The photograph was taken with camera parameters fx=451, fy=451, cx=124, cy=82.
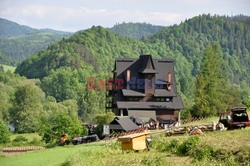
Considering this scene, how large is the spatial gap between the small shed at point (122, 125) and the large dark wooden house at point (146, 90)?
371 inches

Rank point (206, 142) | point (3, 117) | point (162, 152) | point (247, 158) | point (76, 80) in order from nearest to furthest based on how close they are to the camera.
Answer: point (247, 158)
point (206, 142)
point (162, 152)
point (3, 117)
point (76, 80)

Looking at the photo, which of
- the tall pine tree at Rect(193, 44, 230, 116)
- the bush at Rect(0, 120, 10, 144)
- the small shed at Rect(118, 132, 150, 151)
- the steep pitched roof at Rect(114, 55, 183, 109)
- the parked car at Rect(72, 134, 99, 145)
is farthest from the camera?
the bush at Rect(0, 120, 10, 144)

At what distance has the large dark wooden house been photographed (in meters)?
64.7

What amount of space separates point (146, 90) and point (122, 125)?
1483 cm

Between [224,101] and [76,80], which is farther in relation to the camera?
[76,80]

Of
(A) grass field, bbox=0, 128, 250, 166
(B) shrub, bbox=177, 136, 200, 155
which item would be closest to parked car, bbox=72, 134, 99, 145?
(A) grass field, bbox=0, 128, 250, 166

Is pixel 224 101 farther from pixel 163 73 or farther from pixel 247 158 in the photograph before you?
pixel 247 158

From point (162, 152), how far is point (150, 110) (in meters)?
40.5

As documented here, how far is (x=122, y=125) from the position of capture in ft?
172

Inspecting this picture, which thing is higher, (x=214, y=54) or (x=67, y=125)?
(x=214, y=54)

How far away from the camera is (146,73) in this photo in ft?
216

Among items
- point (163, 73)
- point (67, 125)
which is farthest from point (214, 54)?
point (67, 125)

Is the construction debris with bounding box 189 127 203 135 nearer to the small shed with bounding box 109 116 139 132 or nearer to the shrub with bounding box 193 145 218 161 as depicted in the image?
the shrub with bounding box 193 145 218 161

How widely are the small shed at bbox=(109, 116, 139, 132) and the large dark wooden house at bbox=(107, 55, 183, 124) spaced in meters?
9.43
